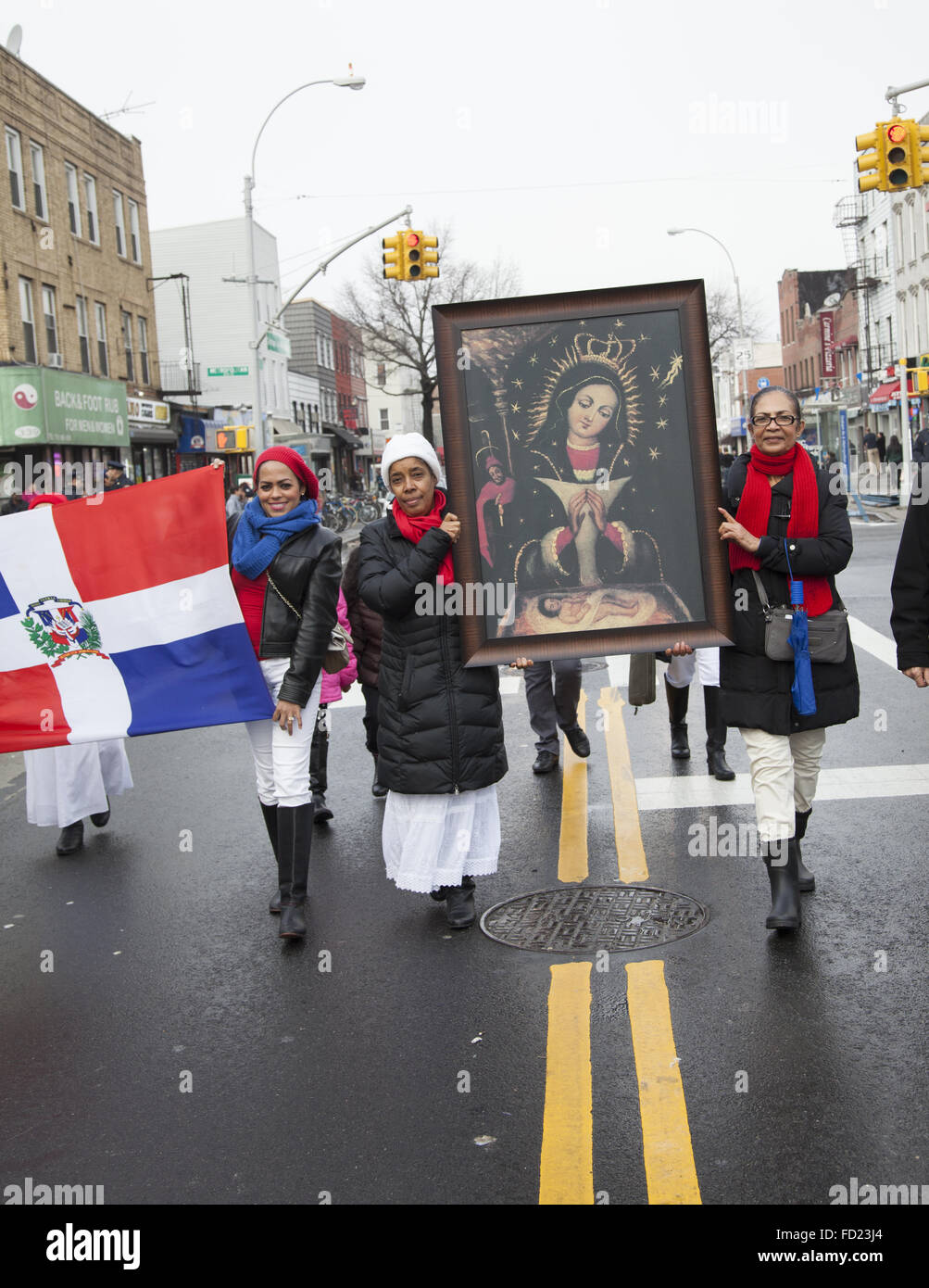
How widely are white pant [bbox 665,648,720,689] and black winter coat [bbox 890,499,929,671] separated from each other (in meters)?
2.72

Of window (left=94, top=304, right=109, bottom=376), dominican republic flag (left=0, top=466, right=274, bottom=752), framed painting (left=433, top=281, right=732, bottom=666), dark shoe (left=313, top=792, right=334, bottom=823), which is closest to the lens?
framed painting (left=433, top=281, right=732, bottom=666)

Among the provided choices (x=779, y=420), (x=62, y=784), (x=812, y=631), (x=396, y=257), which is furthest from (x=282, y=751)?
(x=396, y=257)

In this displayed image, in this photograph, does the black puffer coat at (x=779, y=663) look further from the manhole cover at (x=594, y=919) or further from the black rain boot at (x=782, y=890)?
the manhole cover at (x=594, y=919)

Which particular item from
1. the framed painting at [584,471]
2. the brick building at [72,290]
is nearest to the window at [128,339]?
the brick building at [72,290]

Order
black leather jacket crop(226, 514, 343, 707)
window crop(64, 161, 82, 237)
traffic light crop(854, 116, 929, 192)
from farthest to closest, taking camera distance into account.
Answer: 1. window crop(64, 161, 82, 237)
2. traffic light crop(854, 116, 929, 192)
3. black leather jacket crop(226, 514, 343, 707)

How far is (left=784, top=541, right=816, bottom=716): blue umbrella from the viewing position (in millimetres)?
5246

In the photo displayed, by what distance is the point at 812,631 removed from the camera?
5.32 m

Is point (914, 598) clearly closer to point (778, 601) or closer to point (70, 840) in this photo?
point (778, 601)

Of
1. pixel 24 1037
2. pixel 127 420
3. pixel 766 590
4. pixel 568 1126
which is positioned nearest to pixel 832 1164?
pixel 568 1126

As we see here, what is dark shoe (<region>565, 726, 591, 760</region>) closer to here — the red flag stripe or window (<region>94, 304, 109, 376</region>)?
the red flag stripe

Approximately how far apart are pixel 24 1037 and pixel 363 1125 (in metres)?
1.59

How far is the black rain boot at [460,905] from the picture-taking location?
18.7 ft

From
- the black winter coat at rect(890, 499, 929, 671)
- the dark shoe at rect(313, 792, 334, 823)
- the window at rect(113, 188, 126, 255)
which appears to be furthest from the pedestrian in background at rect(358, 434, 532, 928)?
the window at rect(113, 188, 126, 255)

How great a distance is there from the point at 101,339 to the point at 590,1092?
32437mm
